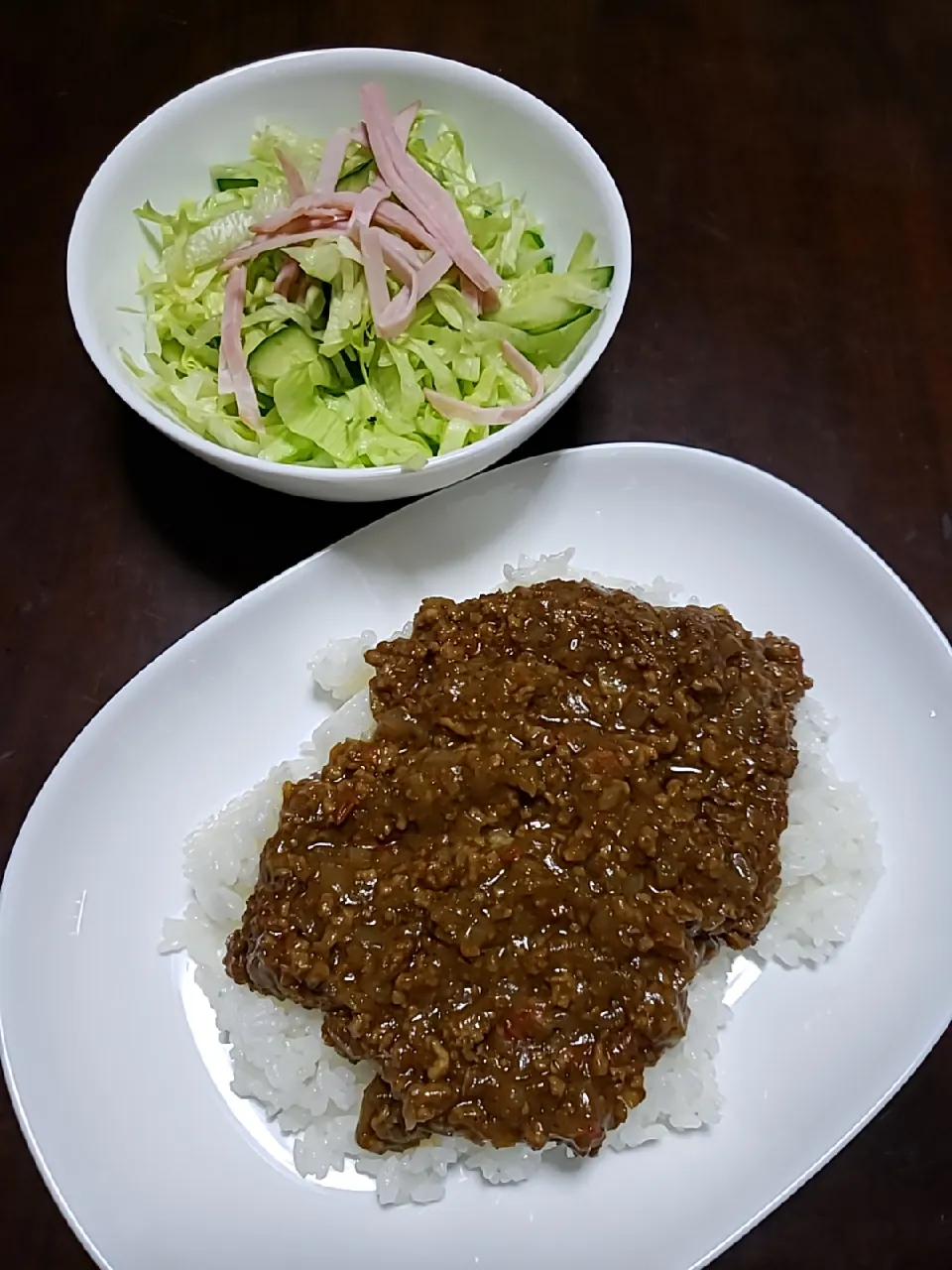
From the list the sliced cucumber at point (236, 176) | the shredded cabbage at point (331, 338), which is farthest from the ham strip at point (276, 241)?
the sliced cucumber at point (236, 176)

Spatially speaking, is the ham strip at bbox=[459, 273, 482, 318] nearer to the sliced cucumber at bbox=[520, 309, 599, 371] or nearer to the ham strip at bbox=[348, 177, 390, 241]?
the sliced cucumber at bbox=[520, 309, 599, 371]

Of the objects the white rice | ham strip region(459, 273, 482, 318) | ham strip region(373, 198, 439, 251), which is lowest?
the white rice

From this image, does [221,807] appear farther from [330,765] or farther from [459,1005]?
[459,1005]

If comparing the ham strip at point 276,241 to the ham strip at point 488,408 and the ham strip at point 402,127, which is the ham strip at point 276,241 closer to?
the ham strip at point 402,127

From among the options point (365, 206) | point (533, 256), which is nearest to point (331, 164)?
point (365, 206)

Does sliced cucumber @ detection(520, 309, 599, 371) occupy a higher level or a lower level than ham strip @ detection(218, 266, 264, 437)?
higher

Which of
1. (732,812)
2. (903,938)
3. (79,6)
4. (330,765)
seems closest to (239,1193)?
(330,765)

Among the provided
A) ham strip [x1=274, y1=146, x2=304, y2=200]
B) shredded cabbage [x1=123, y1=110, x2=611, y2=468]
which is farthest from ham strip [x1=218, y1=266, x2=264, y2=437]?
ham strip [x1=274, y1=146, x2=304, y2=200]
